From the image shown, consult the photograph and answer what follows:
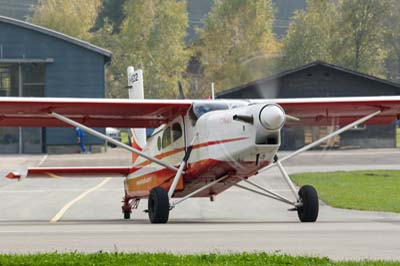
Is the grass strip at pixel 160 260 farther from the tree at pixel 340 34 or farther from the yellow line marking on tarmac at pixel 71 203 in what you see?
the tree at pixel 340 34

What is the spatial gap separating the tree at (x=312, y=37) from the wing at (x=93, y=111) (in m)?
60.6

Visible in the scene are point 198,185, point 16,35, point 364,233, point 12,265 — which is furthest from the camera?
point 16,35

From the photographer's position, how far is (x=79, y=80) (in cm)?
5438

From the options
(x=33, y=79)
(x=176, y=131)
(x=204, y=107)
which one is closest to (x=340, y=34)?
(x=33, y=79)

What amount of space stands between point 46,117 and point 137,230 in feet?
19.8

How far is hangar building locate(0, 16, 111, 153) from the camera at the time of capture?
5362cm

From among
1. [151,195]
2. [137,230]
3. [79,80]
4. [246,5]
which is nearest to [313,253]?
[137,230]

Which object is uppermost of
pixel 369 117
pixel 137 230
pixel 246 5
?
pixel 246 5

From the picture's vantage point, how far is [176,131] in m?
18.6

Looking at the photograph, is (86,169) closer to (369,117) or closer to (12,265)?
(369,117)

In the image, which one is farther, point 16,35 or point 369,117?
point 16,35

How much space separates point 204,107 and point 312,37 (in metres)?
66.4

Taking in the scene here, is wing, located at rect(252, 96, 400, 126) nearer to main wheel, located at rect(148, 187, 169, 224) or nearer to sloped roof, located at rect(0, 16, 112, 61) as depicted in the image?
main wheel, located at rect(148, 187, 169, 224)

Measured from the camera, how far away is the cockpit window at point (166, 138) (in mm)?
18844
